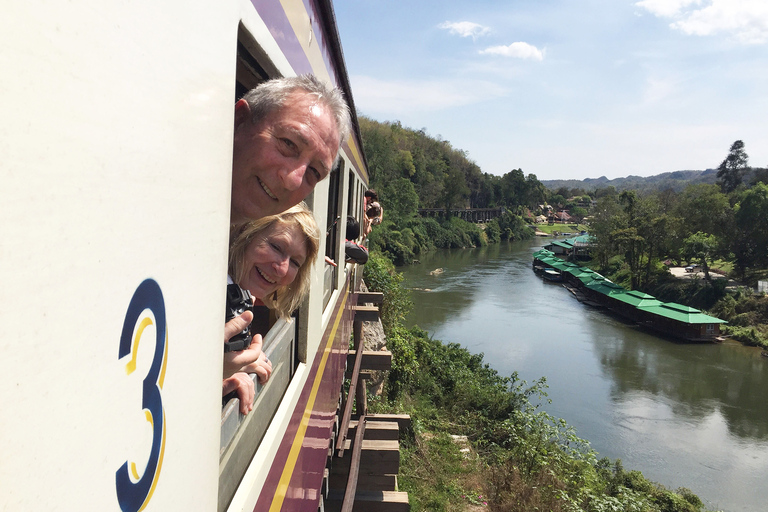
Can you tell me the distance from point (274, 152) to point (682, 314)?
26.5 metres

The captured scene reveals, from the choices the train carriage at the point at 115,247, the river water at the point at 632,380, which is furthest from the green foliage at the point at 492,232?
the train carriage at the point at 115,247

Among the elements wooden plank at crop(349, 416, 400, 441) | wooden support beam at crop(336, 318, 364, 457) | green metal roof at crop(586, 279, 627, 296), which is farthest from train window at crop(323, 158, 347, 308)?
green metal roof at crop(586, 279, 627, 296)

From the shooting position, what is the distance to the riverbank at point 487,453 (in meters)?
9.06

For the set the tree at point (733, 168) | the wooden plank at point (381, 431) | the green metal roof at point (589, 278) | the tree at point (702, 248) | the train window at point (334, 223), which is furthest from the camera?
the tree at point (733, 168)

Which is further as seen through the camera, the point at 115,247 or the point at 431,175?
the point at 431,175

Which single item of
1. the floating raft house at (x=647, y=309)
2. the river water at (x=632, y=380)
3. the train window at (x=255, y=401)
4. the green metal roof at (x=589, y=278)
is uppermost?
the train window at (x=255, y=401)

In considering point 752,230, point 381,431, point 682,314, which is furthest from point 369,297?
point 752,230

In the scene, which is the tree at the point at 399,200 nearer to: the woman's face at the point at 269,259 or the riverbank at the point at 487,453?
the riverbank at the point at 487,453

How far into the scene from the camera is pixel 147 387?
0.73 m

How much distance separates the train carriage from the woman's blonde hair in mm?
631

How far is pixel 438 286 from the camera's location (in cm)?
3070

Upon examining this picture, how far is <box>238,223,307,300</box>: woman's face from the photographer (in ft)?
5.60

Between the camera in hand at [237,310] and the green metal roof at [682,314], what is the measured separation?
2551cm

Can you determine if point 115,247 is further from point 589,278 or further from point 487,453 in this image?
point 589,278
